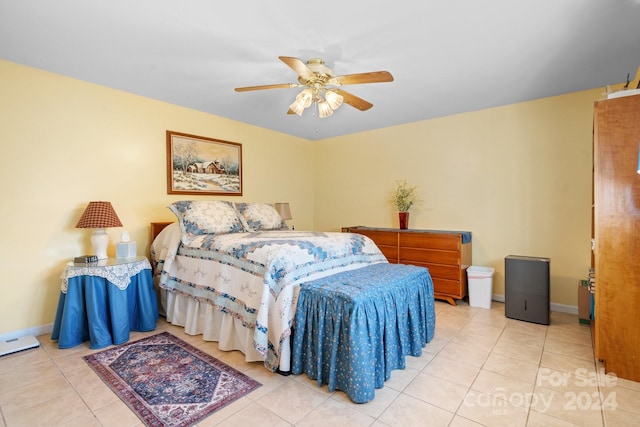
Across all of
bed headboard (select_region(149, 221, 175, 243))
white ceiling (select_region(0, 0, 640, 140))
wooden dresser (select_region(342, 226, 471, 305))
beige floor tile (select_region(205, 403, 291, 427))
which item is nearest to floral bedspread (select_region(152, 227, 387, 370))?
bed headboard (select_region(149, 221, 175, 243))

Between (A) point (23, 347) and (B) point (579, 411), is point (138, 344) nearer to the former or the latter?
(A) point (23, 347)

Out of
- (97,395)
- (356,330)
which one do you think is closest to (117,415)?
(97,395)

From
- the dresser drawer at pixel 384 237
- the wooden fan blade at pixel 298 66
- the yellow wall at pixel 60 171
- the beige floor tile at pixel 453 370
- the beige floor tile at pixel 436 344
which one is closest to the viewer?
the wooden fan blade at pixel 298 66

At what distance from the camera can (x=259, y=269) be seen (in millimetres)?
2291

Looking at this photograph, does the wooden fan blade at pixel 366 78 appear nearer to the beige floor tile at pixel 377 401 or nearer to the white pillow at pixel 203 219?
the white pillow at pixel 203 219

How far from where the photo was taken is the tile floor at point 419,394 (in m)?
1.69

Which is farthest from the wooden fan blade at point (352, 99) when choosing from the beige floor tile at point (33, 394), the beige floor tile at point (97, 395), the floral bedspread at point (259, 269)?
the beige floor tile at point (33, 394)

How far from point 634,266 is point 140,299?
3874 millimetres

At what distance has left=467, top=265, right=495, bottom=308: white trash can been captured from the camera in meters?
3.54

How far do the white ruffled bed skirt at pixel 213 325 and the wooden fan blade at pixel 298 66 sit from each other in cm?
189

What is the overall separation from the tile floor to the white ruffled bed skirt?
0.08 metres

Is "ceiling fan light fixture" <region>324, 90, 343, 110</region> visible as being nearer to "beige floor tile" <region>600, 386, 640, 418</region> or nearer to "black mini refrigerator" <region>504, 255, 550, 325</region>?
"black mini refrigerator" <region>504, 255, 550, 325</region>

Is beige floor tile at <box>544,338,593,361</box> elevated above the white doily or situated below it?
below

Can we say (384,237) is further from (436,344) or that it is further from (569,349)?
(569,349)
